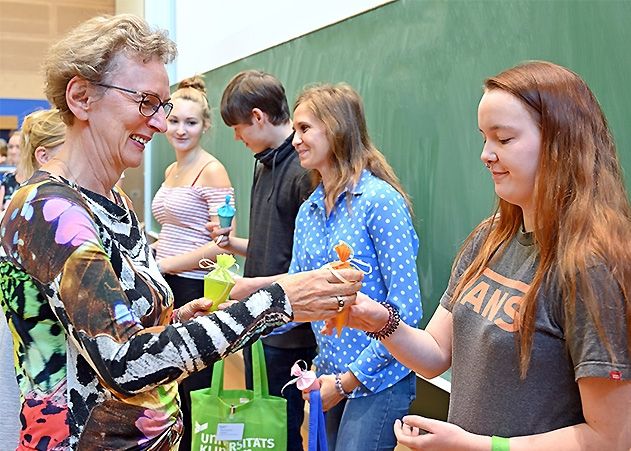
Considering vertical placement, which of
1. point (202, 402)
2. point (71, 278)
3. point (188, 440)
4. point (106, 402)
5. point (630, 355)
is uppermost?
point (71, 278)

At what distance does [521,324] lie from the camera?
1255 millimetres

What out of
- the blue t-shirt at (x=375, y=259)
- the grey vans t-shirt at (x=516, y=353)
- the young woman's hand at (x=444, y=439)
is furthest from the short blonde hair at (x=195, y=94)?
the young woman's hand at (x=444, y=439)

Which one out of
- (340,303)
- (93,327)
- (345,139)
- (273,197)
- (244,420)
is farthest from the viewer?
(273,197)

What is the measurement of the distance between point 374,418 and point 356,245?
1.59 ft

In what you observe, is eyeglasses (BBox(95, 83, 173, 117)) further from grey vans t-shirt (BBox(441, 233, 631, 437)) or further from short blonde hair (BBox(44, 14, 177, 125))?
grey vans t-shirt (BBox(441, 233, 631, 437))

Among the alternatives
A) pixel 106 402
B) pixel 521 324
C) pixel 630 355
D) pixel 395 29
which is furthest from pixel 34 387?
pixel 395 29

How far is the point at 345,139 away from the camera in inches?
89.0

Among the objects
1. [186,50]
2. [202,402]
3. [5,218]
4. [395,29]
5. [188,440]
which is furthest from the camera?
[186,50]

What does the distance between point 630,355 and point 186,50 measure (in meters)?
5.35

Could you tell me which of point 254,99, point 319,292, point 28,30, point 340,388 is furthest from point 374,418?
point 28,30

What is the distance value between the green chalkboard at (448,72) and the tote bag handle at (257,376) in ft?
2.15

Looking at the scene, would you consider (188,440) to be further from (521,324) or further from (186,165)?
(521,324)

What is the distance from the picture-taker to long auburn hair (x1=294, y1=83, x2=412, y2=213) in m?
2.21

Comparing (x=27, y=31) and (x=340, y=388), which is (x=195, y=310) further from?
(x=27, y=31)
